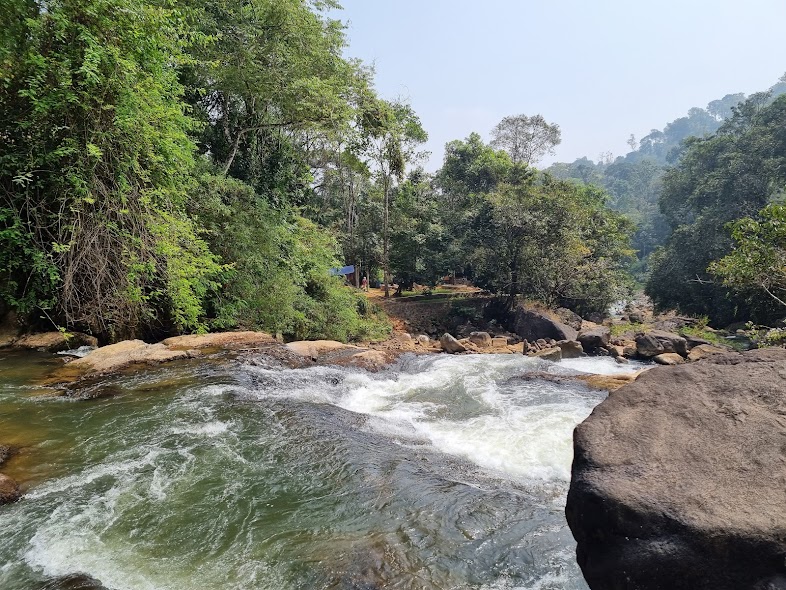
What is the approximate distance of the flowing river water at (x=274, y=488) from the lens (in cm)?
333

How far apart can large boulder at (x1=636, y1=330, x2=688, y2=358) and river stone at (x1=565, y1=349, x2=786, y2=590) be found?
11861 mm

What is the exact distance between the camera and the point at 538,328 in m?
18.4

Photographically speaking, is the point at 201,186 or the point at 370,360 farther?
the point at 201,186

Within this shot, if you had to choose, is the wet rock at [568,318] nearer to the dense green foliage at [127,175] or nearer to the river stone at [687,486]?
the dense green foliage at [127,175]

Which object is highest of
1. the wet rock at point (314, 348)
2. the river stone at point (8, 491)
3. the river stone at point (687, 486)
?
the river stone at point (687, 486)

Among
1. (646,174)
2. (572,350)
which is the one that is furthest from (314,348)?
(646,174)

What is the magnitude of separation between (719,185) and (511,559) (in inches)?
1179

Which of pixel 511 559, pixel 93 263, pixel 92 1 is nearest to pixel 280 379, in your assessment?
pixel 93 263

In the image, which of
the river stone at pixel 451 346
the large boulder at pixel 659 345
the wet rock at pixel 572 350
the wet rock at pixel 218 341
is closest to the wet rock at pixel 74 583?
the wet rock at pixel 218 341

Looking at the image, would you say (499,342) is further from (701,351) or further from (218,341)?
(218,341)

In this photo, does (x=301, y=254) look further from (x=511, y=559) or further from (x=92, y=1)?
(x=511, y=559)

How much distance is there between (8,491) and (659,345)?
51.2ft

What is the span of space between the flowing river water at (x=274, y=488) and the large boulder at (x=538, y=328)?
1071 cm

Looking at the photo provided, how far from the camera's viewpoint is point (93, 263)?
8.02 metres
